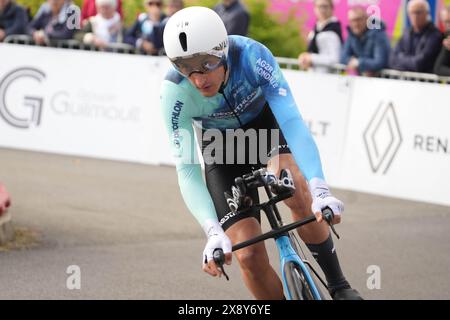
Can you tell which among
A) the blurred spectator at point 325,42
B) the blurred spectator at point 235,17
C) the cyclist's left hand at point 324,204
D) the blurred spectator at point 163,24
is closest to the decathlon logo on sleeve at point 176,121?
the cyclist's left hand at point 324,204

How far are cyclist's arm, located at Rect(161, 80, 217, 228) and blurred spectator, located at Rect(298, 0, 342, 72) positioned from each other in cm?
710

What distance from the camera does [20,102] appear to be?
1461cm

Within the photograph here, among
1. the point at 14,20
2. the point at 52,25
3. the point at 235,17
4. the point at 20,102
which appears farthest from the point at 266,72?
the point at 14,20

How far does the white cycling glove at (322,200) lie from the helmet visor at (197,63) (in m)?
0.81

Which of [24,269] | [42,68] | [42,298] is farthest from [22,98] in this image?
[42,298]

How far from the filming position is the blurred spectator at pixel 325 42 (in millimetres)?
13000

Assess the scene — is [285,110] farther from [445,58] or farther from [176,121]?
[445,58]

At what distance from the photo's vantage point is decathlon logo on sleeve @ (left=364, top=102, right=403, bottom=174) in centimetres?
1196

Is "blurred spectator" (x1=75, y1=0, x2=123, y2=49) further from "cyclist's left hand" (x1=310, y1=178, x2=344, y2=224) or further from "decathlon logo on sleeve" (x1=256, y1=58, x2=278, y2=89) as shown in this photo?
"cyclist's left hand" (x1=310, y1=178, x2=344, y2=224)

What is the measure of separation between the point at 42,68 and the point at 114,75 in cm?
112

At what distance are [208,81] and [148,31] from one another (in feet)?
29.8

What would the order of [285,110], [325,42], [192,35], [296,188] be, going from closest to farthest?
[192,35] < [285,110] < [296,188] < [325,42]

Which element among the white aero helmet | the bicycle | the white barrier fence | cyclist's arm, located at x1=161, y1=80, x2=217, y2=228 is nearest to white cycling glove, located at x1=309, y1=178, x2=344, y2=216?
the bicycle
